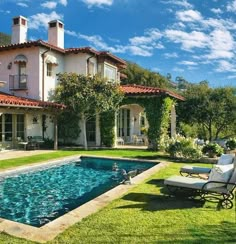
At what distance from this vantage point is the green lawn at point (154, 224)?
5.88 meters

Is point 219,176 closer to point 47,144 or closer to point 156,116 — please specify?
point 156,116

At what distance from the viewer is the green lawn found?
5875mm

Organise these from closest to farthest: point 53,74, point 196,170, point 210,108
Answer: point 196,170 < point 53,74 < point 210,108

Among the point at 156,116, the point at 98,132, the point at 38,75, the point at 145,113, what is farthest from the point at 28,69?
the point at 156,116

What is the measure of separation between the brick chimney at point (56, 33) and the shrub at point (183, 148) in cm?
1432

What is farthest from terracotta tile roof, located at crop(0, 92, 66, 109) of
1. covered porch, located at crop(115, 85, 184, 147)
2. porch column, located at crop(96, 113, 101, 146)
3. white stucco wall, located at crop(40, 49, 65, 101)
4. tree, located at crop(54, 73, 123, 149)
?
covered porch, located at crop(115, 85, 184, 147)

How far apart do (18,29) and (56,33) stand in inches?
127

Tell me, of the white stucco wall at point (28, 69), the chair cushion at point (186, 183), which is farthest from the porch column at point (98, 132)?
the chair cushion at point (186, 183)

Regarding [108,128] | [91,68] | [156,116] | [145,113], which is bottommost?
[108,128]

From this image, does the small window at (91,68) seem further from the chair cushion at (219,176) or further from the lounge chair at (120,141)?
the chair cushion at (219,176)

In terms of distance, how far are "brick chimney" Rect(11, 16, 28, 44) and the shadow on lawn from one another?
2181 cm

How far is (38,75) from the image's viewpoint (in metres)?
23.7

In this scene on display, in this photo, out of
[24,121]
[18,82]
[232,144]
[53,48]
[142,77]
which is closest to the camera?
[232,144]

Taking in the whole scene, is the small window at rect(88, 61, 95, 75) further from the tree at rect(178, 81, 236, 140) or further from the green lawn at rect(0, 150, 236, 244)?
the green lawn at rect(0, 150, 236, 244)
